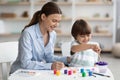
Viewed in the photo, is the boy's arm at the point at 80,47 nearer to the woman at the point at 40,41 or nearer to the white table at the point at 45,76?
the woman at the point at 40,41

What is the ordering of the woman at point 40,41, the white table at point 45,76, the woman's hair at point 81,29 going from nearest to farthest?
the white table at point 45,76, the woman at point 40,41, the woman's hair at point 81,29

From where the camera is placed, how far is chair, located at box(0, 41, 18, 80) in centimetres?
224

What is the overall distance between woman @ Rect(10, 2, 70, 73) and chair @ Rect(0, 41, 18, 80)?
0.26 ft

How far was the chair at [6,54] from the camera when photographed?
2240 millimetres

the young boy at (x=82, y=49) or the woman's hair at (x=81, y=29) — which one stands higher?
the woman's hair at (x=81, y=29)

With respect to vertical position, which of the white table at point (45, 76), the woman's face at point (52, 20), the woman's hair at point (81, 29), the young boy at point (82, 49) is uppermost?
the woman's face at point (52, 20)

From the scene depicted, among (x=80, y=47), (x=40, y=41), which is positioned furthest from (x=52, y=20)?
(x=80, y=47)

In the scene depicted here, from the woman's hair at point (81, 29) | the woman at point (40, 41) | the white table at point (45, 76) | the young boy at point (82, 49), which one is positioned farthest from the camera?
the woman's hair at point (81, 29)

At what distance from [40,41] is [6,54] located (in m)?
0.33

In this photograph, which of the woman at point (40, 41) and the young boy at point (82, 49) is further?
the young boy at point (82, 49)

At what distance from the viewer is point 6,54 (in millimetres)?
2279

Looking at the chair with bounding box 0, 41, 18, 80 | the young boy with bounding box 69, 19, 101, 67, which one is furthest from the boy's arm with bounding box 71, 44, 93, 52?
the chair with bounding box 0, 41, 18, 80

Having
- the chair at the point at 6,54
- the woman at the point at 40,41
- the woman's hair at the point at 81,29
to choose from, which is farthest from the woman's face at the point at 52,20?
the chair at the point at 6,54

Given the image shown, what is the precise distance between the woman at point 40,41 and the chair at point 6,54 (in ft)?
0.26
